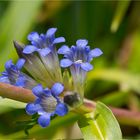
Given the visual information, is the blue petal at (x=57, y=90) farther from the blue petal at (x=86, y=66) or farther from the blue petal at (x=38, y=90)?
the blue petal at (x=86, y=66)

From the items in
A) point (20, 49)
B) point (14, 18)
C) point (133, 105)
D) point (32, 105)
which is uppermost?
point (14, 18)

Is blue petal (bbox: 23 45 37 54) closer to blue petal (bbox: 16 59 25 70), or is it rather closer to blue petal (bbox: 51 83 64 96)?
blue petal (bbox: 16 59 25 70)

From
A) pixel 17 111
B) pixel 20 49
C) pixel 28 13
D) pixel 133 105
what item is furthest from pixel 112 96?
pixel 20 49

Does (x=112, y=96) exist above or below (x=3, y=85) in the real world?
below

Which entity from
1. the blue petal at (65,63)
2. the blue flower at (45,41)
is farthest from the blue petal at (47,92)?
the blue flower at (45,41)

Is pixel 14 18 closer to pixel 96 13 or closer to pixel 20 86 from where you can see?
pixel 96 13

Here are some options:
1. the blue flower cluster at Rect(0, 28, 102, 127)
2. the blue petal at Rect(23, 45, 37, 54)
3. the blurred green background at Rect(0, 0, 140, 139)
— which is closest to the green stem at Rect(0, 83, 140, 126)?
the blue flower cluster at Rect(0, 28, 102, 127)

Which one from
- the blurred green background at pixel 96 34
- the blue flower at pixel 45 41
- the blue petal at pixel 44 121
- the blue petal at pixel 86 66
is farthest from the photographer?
the blurred green background at pixel 96 34
